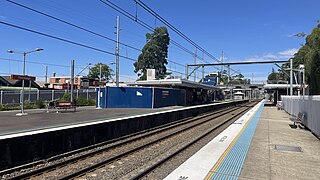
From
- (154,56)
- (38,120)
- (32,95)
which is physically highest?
(154,56)

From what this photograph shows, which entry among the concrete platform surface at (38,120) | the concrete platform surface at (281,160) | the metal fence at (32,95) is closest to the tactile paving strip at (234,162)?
the concrete platform surface at (281,160)

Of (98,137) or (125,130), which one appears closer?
(98,137)

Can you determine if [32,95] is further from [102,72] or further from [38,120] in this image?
[102,72]

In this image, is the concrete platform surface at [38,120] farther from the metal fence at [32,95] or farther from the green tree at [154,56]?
the green tree at [154,56]

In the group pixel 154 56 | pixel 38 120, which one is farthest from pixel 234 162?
pixel 154 56

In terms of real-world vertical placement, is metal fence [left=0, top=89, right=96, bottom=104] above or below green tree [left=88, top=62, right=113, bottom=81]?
below

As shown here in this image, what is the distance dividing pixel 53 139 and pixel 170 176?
4.35m

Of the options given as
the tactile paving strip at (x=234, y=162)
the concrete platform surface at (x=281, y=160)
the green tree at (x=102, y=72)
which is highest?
the green tree at (x=102, y=72)

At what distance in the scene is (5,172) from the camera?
707cm

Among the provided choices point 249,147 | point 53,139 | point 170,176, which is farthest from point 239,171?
point 53,139

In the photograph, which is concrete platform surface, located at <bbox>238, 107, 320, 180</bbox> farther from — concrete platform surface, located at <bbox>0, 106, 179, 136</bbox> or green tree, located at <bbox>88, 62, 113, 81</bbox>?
green tree, located at <bbox>88, 62, 113, 81</bbox>

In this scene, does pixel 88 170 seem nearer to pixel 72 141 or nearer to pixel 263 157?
pixel 72 141

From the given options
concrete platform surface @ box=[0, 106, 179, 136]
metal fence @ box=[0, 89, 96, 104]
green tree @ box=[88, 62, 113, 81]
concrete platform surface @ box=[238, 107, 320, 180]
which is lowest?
concrete platform surface @ box=[238, 107, 320, 180]

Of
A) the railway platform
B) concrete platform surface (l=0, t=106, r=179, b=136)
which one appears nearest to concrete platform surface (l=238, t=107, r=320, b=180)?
the railway platform
